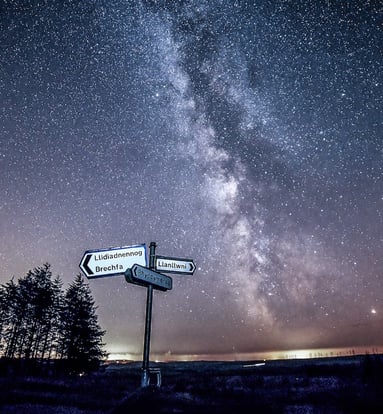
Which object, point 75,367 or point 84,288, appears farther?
point 84,288

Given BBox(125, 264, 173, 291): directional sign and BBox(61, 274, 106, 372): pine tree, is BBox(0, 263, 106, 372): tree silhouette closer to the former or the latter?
BBox(61, 274, 106, 372): pine tree

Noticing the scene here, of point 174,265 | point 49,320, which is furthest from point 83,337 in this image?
point 174,265

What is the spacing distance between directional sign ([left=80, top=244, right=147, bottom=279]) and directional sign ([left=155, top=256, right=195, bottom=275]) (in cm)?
33

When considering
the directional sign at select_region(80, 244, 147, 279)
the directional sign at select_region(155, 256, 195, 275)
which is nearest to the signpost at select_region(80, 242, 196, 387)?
the directional sign at select_region(80, 244, 147, 279)

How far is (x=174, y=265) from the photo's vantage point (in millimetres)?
5234

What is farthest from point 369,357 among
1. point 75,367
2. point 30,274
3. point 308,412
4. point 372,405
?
point 30,274

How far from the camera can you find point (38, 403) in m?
17.0

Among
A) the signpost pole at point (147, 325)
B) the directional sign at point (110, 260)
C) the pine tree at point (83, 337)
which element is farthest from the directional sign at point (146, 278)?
the pine tree at point (83, 337)

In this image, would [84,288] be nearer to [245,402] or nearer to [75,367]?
[75,367]

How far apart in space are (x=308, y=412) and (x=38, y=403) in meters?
13.8

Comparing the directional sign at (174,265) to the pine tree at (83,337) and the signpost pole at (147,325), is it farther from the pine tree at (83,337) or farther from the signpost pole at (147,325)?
the pine tree at (83,337)

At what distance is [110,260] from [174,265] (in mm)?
1059

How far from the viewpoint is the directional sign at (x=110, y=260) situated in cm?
467

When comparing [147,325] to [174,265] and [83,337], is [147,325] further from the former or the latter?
[83,337]
